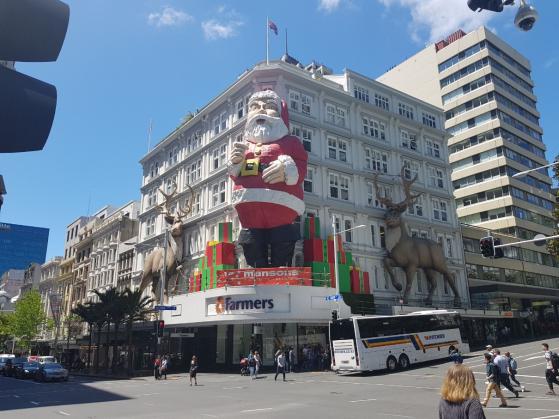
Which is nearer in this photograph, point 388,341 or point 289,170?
point 388,341

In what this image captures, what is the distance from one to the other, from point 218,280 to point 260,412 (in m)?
20.6

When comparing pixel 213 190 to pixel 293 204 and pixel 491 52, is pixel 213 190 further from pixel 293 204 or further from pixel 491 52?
pixel 491 52

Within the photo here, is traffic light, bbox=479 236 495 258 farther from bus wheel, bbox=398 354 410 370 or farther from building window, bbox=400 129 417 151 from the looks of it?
building window, bbox=400 129 417 151

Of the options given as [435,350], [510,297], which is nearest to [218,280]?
[435,350]

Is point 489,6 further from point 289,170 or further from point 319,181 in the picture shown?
point 319,181

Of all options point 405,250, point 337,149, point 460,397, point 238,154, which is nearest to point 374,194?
point 337,149

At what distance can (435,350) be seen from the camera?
31.8 meters

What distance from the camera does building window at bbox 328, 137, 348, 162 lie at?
44094 millimetres

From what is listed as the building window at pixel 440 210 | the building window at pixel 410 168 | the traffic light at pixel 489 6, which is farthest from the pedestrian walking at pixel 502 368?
the building window at pixel 440 210

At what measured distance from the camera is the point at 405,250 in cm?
4231

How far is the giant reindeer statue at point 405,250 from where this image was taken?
42.3 metres

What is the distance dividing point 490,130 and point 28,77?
2871 inches

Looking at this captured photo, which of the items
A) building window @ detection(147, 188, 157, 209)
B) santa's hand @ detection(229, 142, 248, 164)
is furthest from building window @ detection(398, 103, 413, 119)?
building window @ detection(147, 188, 157, 209)

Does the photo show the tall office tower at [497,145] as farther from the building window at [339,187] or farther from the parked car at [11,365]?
the parked car at [11,365]
